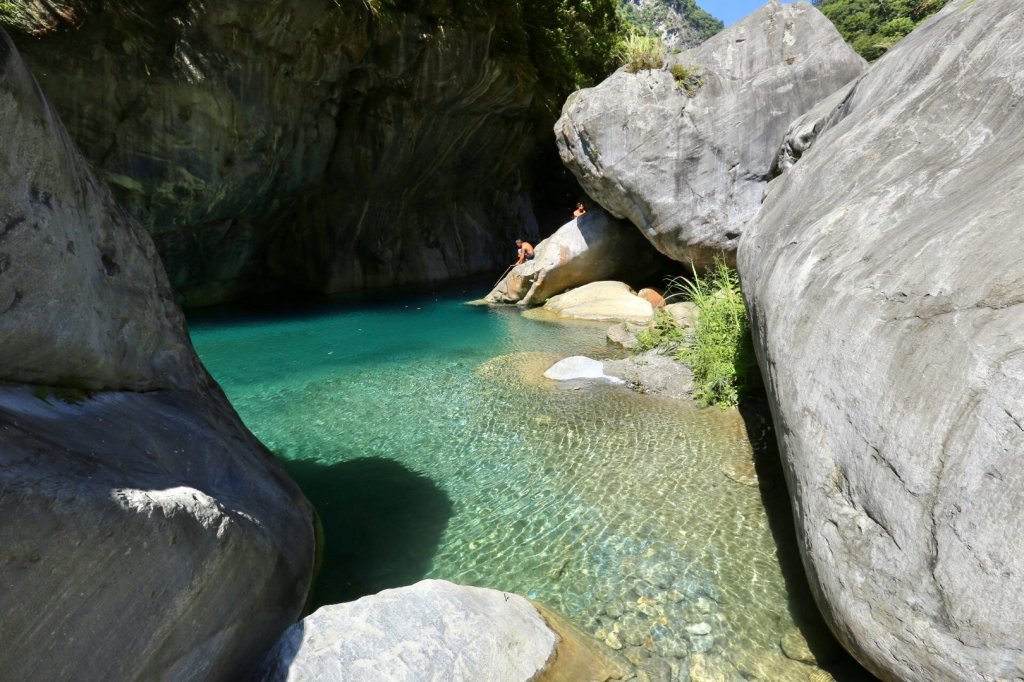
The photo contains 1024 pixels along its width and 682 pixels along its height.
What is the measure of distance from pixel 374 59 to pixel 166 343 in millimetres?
12563

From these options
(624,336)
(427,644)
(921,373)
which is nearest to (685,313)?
(624,336)

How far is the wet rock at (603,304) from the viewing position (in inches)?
457

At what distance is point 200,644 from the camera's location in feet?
7.75

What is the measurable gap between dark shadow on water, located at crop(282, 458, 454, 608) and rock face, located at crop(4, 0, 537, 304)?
10.0 metres

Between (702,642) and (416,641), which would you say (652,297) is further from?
(416,641)

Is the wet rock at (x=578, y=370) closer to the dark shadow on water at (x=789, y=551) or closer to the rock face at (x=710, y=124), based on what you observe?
the dark shadow on water at (x=789, y=551)

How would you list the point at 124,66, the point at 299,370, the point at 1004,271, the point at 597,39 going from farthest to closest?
the point at 597,39, the point at 124,66, the point at 299,370, the point at 1004,271

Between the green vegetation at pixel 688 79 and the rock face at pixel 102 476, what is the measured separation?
10.4 metres

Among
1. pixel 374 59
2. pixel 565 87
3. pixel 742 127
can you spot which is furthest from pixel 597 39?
pixel 742 127

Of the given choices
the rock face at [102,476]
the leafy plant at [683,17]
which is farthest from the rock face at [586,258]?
the leafy plant at [683,17]

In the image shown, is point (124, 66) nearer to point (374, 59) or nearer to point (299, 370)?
point (374, 59)

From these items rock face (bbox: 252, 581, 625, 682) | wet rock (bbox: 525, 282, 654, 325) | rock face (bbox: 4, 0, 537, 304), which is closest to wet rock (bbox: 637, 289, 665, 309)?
wet rock (bbox: 525, 282, 654, 325)

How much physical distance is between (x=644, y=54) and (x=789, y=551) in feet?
35.5

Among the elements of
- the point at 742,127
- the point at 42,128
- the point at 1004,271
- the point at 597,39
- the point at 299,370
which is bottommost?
the point at 299,370
